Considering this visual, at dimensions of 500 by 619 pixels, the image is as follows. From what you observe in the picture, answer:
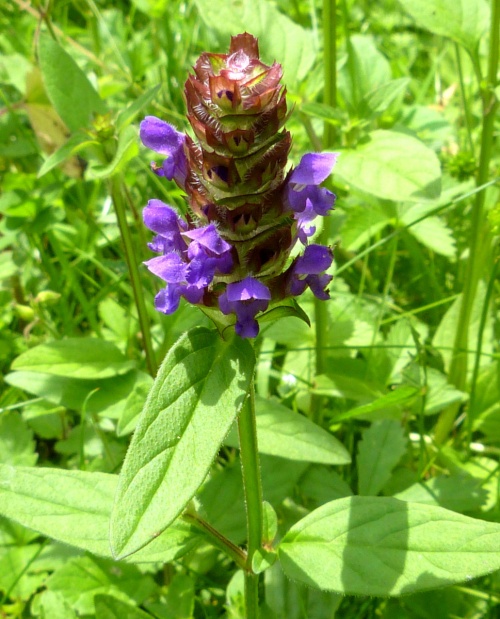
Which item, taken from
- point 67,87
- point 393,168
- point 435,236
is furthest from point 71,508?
point 435,236

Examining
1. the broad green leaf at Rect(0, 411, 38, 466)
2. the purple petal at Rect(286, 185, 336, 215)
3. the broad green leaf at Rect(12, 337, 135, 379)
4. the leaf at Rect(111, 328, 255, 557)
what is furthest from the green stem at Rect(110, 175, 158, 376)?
the purple petal at Rect(286, 185, 336, 215)

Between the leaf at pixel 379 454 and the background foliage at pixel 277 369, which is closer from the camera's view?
the background foliage at pixel 277 369

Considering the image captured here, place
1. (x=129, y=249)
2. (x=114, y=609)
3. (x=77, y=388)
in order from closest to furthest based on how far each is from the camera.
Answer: (x=114, y=609) → (x=129, y=249) → (x=77, y=388)

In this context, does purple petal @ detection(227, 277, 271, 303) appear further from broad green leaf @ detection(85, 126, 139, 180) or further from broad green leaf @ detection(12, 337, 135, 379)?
broad green leaf @ detection(12, 337, 135, 379)

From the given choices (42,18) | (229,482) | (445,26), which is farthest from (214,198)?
(42,18)

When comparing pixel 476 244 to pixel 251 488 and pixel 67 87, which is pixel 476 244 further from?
pixel 67 87

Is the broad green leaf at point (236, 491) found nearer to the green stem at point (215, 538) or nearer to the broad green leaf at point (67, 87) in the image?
the green stem at point (215, 538)

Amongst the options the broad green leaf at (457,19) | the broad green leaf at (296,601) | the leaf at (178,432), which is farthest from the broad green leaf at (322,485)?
the broad green leaf at (457,19)
